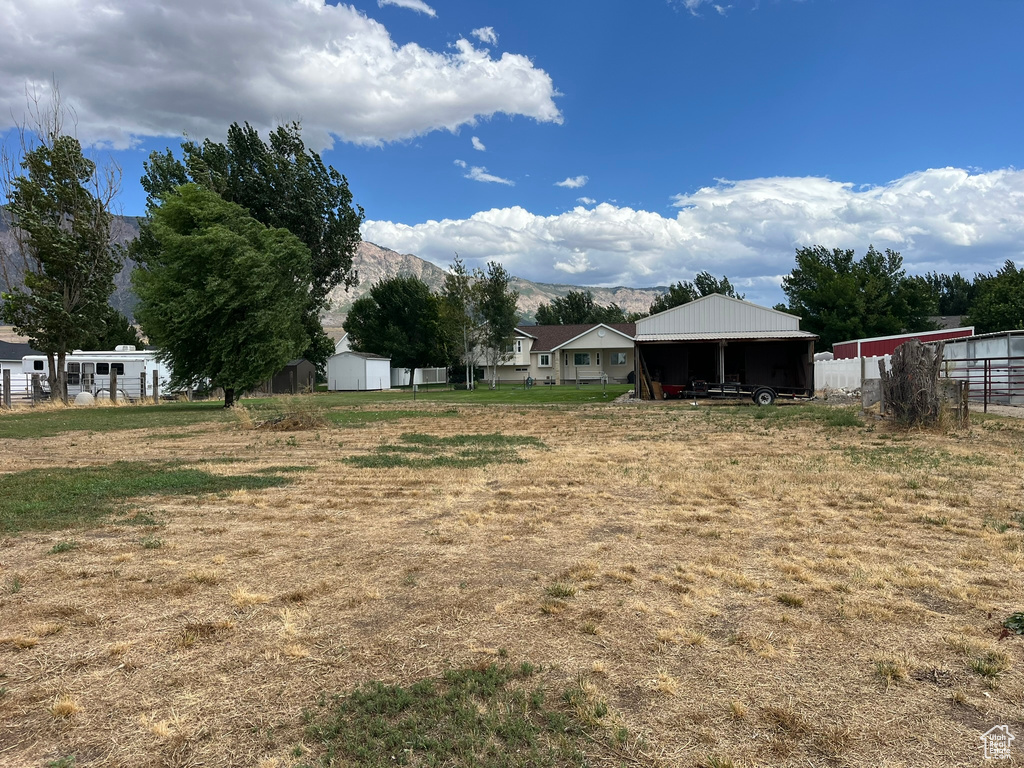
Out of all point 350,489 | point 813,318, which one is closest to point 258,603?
point 350,489

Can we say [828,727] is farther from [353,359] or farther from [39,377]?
[353,359]

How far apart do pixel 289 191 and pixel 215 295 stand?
64.5ft

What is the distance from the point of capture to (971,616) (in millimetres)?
3988

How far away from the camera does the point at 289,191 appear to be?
4081 centimetres

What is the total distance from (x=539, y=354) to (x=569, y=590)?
163ft

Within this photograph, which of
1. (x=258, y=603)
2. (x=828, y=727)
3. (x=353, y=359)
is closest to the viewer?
(x=828, y=727)

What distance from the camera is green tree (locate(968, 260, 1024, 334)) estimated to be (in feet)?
155

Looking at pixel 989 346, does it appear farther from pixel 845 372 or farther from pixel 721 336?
pixel 721 336

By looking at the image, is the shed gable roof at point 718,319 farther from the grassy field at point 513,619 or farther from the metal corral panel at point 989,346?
the grassy field at point 513,619

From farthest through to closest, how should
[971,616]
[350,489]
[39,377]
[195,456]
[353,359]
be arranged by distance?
1. [353,359]
2. [39,377]
3. [195,456]
4. [350,489]
5. [971,616]

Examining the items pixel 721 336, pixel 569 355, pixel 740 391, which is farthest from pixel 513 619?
pixel 569 355

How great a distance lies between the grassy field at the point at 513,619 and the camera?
279 centimetres

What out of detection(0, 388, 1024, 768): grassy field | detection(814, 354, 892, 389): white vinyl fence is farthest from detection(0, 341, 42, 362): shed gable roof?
detection(814, 354, 892, 389): white vinyl fence

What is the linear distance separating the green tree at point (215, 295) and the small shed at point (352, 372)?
64.0ft
